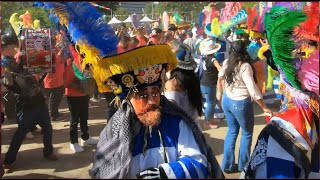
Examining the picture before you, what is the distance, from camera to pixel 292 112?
201cm

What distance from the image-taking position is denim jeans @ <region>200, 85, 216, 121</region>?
608 cm

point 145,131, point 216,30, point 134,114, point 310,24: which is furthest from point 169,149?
point 216,30

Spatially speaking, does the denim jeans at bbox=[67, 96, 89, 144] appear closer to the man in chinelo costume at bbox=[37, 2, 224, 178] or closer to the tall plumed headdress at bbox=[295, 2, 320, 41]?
the man in chinelo costume at bbox=[37, 2, 224, 178]

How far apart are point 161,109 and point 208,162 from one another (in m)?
0.43

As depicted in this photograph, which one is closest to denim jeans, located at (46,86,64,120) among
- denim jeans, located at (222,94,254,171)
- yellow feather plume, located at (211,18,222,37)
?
yellow feather plume, located at (211,18,222,37)

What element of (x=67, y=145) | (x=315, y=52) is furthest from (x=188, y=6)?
(x=315, y=52)

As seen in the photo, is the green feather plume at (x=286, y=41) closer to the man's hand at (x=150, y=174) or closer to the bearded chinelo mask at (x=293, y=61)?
the bearded chinelo mask at (x=293, y=61)

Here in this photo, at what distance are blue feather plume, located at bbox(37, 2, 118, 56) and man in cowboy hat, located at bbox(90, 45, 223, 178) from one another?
4.0 inches

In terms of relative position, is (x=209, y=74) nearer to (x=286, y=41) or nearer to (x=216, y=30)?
(x=216, y=30)

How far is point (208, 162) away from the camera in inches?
84.0

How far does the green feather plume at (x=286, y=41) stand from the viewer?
1992 mm

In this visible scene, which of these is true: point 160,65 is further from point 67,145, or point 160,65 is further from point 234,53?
point 67,145

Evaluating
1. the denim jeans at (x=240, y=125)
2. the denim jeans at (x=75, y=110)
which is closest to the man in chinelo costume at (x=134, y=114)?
the denim jeans at (x=240, y=125)

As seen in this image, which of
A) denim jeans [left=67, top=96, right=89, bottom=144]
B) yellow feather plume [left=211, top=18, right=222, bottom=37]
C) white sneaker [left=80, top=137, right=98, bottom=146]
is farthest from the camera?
yellow feather plume [left=211, top=18, right=222, bottom=37]
